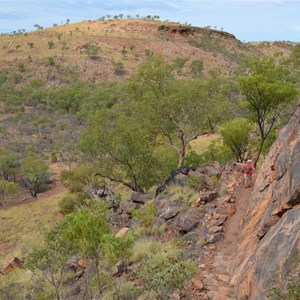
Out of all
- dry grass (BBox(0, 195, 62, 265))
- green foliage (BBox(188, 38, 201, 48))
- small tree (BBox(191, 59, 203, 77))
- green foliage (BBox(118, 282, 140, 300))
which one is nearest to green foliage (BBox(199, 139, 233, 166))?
dry grass (BBox(0, 195, 62, 265))

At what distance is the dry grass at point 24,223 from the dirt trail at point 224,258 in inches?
458

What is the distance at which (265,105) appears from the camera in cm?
1487

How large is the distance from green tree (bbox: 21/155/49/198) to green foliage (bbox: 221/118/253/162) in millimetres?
19146

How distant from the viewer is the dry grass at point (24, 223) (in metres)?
20.9

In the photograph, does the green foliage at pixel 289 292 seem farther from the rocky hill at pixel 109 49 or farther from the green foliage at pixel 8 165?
the rocky hill at pixel 109 49

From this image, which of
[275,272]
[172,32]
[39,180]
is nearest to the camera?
[275,272]

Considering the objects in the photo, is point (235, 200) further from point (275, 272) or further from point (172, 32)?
point (172, 32)

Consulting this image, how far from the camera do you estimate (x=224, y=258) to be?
384 inches

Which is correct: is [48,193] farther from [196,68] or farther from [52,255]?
[196,68]

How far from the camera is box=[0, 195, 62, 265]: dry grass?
20.9m

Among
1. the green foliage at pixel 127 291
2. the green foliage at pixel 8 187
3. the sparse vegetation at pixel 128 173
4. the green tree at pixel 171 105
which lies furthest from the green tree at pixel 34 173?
the green foliage at pixel 127 291

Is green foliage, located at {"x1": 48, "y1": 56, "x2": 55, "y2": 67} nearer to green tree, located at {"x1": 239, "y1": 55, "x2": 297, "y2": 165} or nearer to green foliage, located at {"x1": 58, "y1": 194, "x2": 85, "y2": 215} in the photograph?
green foliage, located at {"x1": 58, "y1": 194, "x2": 85, "y2": 215}

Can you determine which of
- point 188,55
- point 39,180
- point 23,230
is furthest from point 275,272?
point 188,55

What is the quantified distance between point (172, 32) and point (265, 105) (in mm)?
79960
